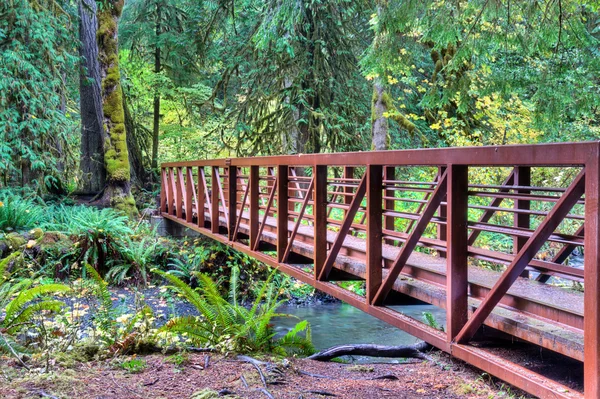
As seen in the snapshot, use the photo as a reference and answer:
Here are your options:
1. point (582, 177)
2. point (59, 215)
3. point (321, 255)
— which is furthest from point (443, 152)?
point (59, 215)

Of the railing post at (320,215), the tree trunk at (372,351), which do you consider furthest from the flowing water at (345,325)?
the railing post at (320,215)

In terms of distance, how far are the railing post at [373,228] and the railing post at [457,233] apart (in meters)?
1.04

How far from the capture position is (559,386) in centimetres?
257

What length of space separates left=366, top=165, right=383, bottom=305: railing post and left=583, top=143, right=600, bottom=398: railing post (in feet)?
6.36

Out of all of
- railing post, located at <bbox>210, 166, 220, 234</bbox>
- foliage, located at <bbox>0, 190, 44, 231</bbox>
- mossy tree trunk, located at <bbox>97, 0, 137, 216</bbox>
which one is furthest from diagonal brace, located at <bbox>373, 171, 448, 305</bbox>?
mossy tree trunk, located at <bbox>97, 0, 137, 216</bbox>

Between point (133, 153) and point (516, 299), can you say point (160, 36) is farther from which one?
point (516, 299)

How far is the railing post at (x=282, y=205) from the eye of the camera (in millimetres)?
6180

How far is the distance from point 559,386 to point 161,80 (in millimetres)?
16810

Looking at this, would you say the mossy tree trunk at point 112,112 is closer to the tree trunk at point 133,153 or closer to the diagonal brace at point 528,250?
the tree trunk at point 133,153

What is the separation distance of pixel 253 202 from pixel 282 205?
0.95 m

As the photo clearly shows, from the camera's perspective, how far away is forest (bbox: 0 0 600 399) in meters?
4.43

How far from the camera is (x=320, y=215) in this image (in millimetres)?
5172

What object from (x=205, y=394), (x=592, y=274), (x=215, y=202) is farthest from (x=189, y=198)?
(x=592, y=274)

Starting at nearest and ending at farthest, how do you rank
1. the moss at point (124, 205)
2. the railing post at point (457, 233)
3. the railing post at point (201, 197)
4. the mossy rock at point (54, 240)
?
the railing post at point (457, 233)
the railing post at point (201, 197)
the mossy rock at point (54, 240)
the moss at point (124, 205)
